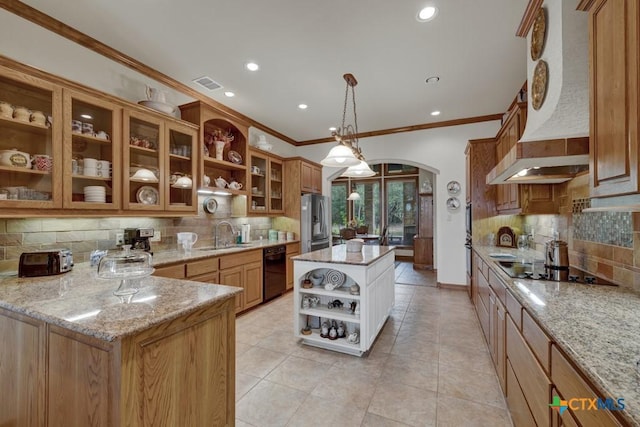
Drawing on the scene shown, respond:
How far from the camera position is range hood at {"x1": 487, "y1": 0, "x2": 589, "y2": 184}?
61.9 inches

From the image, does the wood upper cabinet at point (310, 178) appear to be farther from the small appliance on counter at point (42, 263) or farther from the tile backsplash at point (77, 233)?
the small appliance on counter at point (42, 263)

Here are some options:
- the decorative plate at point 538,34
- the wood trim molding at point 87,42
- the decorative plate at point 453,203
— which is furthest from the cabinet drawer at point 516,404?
the wood trim molding at point 87,42

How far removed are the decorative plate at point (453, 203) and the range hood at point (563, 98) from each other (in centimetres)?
308

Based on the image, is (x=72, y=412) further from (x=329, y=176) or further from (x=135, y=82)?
(x=329, y=176)

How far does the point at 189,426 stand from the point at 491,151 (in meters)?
4.52

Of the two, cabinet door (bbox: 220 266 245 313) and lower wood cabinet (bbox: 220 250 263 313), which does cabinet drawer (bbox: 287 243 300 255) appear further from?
cabinet door (bbox: 220 266 245 313)

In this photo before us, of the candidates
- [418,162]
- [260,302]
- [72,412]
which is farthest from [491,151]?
[72,412]

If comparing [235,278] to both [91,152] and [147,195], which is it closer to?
[147,195]

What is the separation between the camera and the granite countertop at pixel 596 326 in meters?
0.74

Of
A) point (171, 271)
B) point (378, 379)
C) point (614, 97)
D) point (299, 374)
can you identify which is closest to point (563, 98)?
point (614, 97)

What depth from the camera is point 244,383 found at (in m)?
2.20

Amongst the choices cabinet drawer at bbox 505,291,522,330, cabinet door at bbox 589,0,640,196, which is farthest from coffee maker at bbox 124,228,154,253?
cabinet door at bbox 589,0,640,196

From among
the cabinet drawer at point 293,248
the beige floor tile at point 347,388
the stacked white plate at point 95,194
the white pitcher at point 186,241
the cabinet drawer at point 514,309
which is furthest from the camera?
the cabinet drawer at point 293,248

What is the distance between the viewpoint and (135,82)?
300 cm
